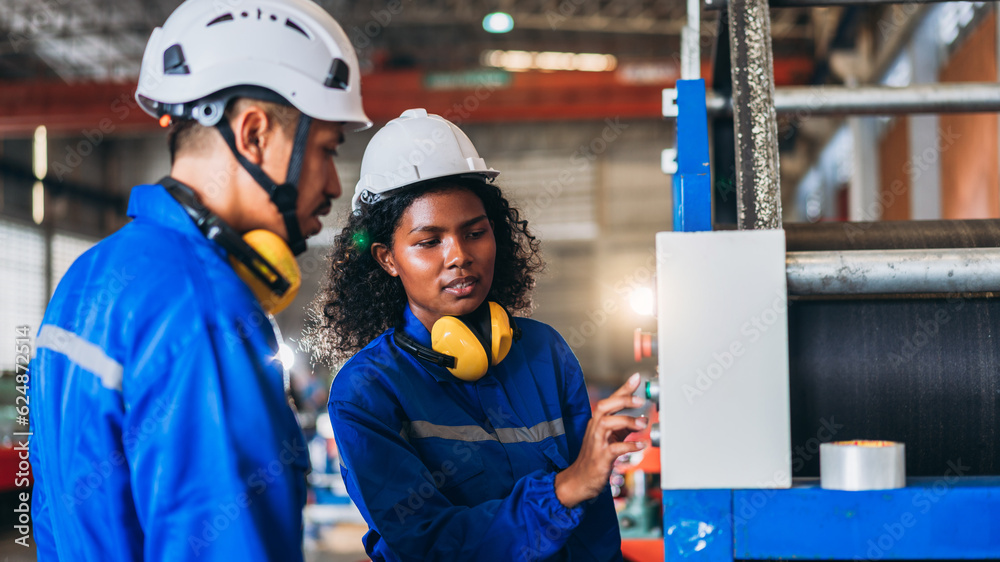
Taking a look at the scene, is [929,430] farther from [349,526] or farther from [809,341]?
[349,526]

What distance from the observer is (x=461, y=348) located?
1.58 m

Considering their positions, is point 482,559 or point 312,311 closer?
point 482,559

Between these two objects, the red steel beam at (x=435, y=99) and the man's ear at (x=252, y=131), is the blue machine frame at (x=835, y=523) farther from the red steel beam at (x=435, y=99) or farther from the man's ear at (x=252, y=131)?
the red steel beam at (x=435, y=99)

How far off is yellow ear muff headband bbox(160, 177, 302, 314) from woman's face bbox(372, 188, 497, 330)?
0.57 meters

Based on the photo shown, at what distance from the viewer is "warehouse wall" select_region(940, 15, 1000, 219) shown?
6203 millimetres

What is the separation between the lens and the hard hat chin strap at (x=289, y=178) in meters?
1.10

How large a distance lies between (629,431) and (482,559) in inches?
14.1

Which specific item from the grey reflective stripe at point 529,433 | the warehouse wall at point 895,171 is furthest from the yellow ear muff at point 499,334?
the warehouse wall at point 895,171

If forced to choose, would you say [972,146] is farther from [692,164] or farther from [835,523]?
[835,523]

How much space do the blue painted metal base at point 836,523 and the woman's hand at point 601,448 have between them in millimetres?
221

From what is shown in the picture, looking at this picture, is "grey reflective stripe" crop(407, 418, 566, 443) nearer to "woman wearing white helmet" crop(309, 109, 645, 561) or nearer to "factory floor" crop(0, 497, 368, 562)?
"woman wearing white helmet" crop(309, 109, 645, 561)

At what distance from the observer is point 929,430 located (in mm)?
1258

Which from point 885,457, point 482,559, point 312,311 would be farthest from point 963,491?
point 312,311

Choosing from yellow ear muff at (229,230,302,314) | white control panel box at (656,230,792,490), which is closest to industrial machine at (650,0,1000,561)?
white control panel box at (656,230,792,490)
